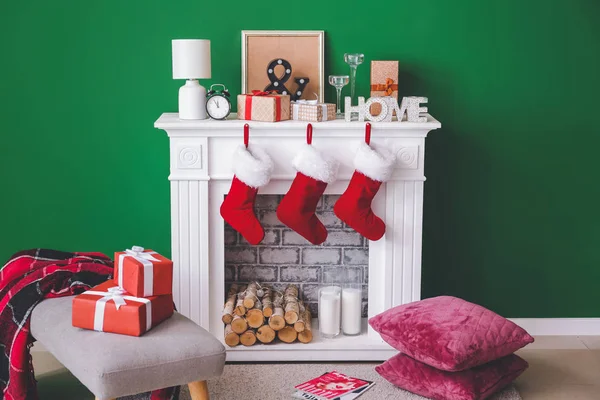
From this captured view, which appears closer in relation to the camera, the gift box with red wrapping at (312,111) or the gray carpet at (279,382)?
the gray carpet at (279,382)

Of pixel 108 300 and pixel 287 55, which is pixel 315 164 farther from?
pixel 108 300

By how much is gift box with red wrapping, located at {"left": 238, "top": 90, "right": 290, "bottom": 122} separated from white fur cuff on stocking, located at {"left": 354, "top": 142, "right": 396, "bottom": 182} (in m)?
0.34

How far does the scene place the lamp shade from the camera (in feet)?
10.3

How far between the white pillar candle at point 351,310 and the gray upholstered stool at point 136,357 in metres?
0.91

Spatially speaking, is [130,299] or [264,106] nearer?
[130,299]

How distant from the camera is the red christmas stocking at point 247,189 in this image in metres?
3.10

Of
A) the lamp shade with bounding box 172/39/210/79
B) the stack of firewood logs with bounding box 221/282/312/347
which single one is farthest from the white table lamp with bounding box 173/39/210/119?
the stack of firewood logs with bounding box 221/282/312/347

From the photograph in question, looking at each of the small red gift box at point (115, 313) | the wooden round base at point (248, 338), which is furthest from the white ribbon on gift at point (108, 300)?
the wooden round base at point (248, 338)

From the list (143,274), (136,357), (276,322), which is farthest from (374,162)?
(136,357)

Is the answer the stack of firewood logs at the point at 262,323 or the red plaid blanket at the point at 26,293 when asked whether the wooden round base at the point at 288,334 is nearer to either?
the stack of firewood logs at the point at 262,323

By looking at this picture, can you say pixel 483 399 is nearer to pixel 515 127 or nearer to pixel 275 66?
pixel 515 127

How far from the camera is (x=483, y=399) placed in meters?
2.95

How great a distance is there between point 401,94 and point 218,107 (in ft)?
2.69

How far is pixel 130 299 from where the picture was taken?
257 centimetres
